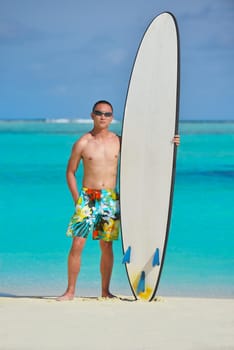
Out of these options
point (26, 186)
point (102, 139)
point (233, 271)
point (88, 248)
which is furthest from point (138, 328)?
point (26, 186)

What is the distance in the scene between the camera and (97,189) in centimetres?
529

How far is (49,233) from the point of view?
10.5 m

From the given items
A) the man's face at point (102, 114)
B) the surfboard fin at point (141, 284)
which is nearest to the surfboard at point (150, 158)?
the surfboard fin at point (141, 284)

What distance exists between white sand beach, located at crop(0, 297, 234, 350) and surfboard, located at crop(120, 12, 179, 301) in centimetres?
21

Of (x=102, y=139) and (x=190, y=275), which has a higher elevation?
(x=102, y=139)

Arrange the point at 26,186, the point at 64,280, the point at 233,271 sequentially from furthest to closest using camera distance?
the point at 26,186
the point at 233,271
the point at 64,280

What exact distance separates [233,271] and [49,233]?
9.76 ft

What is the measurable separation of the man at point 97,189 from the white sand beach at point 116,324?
0.28 metres

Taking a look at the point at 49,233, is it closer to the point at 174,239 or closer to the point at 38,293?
the point at 174,239

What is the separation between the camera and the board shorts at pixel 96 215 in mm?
5281

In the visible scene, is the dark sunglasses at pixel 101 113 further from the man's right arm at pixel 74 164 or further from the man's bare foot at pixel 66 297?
the man's bare foot at pixel 66 297

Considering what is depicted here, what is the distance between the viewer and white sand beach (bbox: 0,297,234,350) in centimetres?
429

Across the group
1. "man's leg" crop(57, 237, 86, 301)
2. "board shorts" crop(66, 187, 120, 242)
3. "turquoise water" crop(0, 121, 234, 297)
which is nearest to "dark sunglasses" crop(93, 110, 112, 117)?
"board shorts" crop(66, 187, 120, 242)

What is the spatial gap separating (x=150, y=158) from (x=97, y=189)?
29cm
